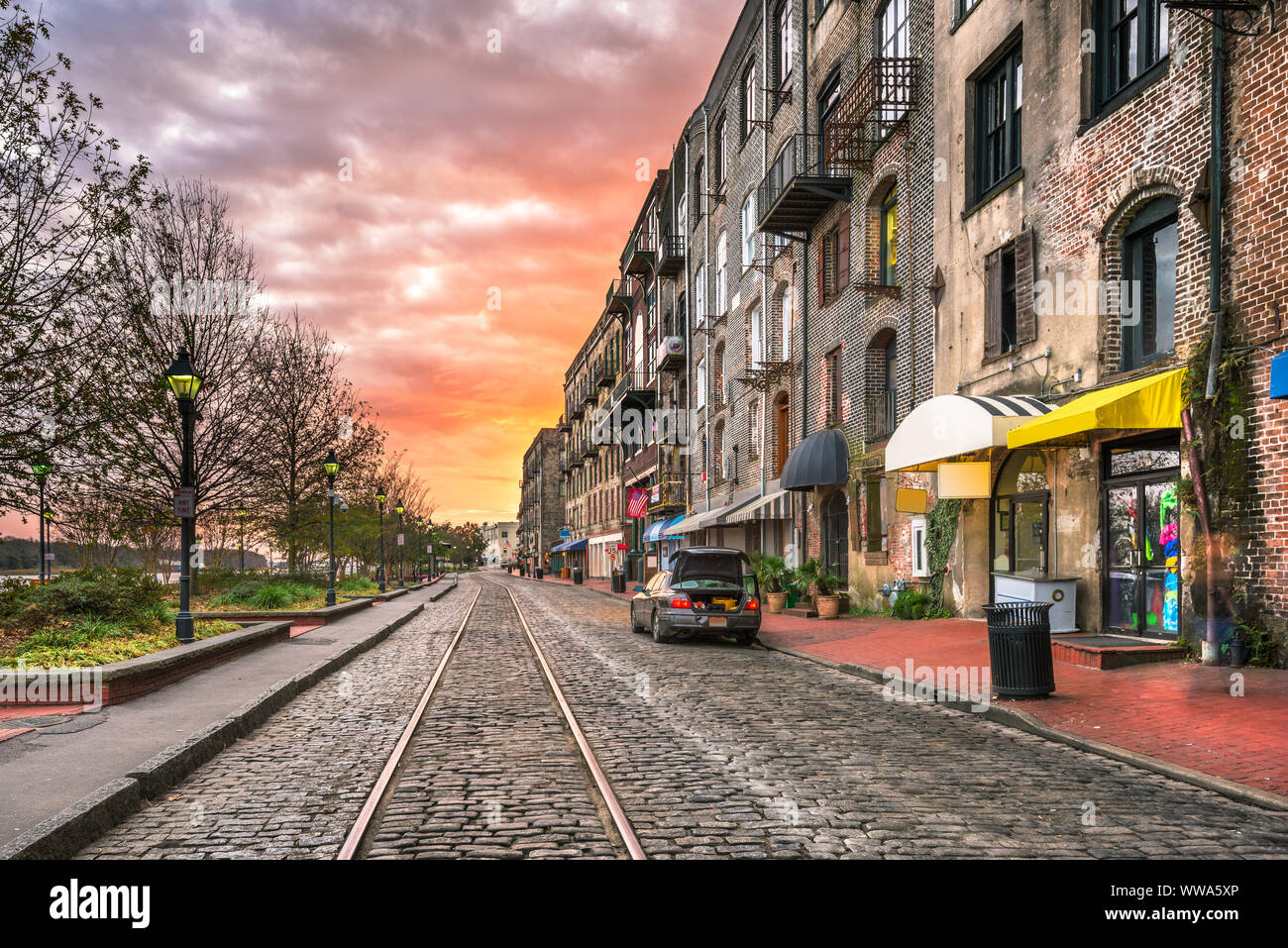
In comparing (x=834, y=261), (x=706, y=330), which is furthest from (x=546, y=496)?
(x=834, y=261)

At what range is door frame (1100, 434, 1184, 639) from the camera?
12.0m

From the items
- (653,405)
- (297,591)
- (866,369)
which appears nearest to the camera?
(866,369)

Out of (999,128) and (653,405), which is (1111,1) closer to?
(999,128)

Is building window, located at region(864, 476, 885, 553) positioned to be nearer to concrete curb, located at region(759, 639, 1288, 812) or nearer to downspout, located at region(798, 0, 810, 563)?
downspout, located at region(798, 0, 810, 563)

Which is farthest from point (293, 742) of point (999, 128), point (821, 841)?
point (999, 128)

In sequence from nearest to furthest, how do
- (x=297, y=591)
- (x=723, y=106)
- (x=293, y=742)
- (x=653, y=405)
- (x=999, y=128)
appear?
(x=293, y=742), (x=999, y=128), (x=297, y=591), (x=723, y=106), (x=653, y=405)

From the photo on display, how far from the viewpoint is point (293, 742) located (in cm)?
803

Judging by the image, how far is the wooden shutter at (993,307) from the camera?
16.2 m

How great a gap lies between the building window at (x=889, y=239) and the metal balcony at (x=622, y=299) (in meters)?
34.3

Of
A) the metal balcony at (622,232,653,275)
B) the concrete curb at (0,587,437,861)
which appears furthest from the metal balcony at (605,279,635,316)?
the concrete curb at (0,587,437,861)

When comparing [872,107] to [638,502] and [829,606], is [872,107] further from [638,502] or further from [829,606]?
[638,502]

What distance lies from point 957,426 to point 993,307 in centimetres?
318
